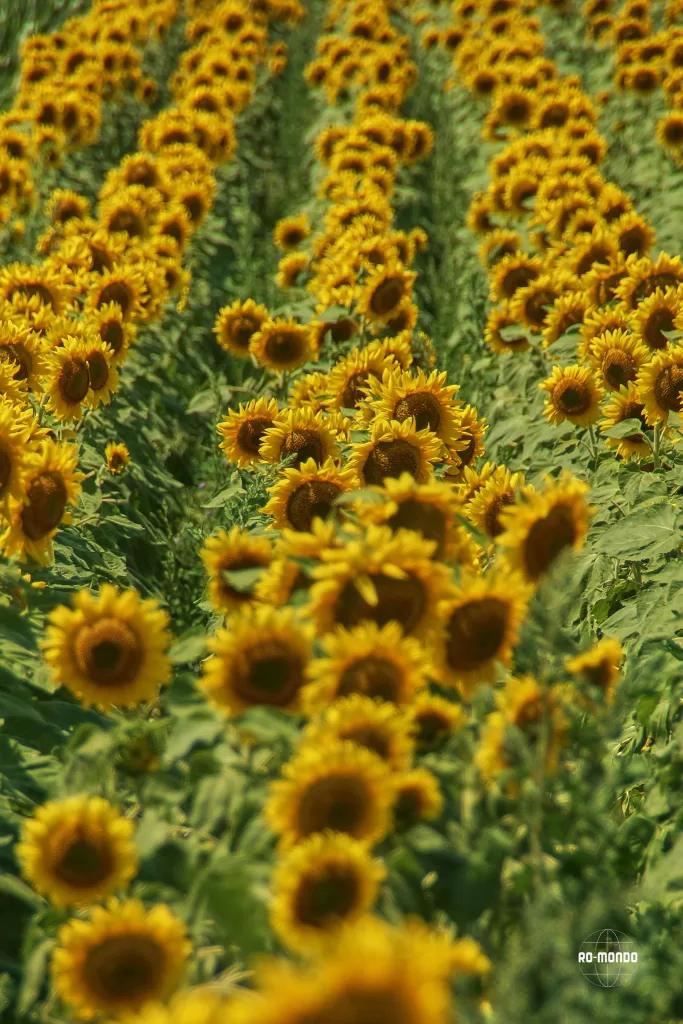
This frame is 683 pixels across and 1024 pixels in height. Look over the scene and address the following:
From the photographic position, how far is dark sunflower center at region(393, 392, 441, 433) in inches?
138

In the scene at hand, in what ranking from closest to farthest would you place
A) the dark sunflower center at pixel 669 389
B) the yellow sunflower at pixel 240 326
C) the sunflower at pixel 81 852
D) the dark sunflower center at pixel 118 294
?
1. the sunflower at pixel 81 852
2. the dark sunflower center at pixel 669 389
3. the dark sunflower center at pixel 118 294
4. the yellow sunflower at pixel 240 326

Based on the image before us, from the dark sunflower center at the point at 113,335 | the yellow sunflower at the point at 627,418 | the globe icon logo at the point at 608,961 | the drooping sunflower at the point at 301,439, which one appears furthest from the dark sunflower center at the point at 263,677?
the dark sunflower center at the point at 113,335

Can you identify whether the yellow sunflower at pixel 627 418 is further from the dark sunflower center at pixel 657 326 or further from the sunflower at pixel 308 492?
the sunflower at pixel 308 492

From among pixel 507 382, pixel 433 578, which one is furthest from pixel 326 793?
pixel 507 382

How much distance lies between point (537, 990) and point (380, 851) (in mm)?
370

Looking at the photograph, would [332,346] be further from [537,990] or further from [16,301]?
[537,990]

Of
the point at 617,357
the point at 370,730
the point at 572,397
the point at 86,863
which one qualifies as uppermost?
the point at 617,357

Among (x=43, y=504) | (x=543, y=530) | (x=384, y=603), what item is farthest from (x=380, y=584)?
(x=43, y=504)

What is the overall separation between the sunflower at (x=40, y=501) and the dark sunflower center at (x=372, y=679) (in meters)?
1.36

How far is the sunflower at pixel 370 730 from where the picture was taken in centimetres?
186

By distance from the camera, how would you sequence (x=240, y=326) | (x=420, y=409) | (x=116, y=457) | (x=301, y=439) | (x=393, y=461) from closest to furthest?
(x=393, y=461) → (x=420, y=409) → (x=301, y=439) → (x=116, y=457) → (x=240, y=326)

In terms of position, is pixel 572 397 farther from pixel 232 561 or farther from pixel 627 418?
pixel 232 561

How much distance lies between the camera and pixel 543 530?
2357 mm

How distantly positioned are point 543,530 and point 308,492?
0.92 metres
